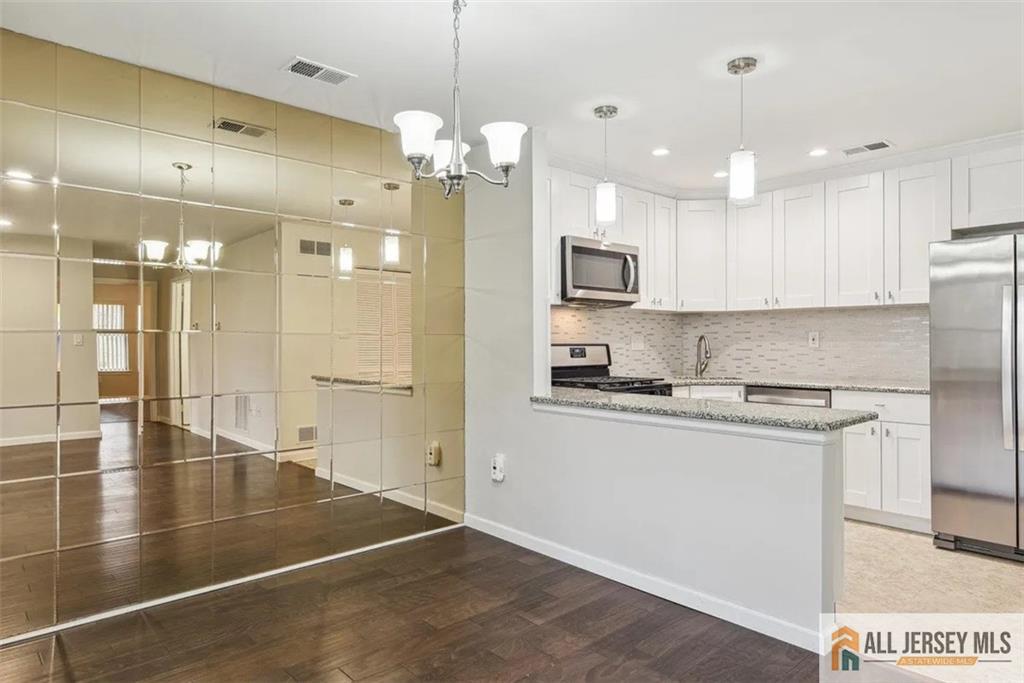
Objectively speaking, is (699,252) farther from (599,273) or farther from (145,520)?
Result: (145,520)

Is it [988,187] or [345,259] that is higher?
[988,187]

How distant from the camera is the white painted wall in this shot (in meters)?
2.33

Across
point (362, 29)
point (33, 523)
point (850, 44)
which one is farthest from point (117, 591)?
point (850, 44)

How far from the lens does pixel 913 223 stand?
3.94 metres

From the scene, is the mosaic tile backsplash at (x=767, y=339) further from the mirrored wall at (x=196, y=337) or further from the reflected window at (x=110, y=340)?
the reflected window at (x=110, y=340)

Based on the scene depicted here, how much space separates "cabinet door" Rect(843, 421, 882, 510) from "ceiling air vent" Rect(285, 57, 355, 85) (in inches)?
143

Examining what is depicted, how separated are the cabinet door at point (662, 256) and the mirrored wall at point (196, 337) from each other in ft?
5.84

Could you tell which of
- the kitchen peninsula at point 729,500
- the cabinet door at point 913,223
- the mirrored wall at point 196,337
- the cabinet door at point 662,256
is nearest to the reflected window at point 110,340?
the mirrored wall at point 196,337

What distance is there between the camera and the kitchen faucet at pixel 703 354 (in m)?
5.30

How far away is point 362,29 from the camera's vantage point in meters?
2.36

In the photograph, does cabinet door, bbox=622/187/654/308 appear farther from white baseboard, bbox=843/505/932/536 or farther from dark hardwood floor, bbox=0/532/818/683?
dark hardwood floor, bbox=0/532/818/683

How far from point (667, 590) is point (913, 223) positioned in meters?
2.97

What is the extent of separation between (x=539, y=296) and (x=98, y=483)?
90.8 inches

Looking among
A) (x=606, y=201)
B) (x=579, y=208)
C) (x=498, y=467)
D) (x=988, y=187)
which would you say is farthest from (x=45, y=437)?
(x=988, y=187)
